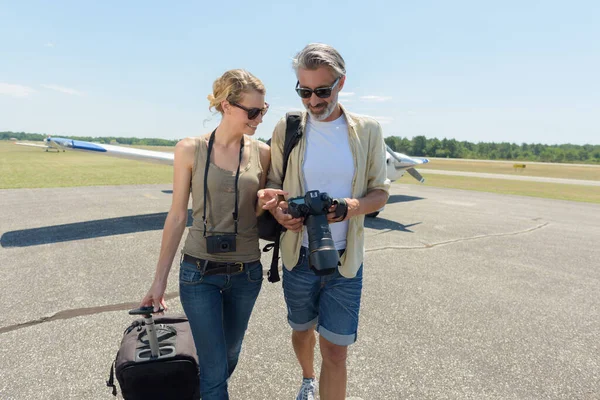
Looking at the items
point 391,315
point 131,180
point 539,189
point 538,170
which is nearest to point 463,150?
point 538,170

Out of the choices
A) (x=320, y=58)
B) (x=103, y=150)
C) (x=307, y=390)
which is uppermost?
(x=320, y=58)

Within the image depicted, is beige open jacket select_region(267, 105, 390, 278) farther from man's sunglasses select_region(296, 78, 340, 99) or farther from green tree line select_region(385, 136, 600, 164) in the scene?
green tree line select_region(385, 136, 600, 164)

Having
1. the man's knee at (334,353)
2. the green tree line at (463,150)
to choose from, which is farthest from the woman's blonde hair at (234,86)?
the green tree line at (463,150)

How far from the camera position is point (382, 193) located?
2109 mm

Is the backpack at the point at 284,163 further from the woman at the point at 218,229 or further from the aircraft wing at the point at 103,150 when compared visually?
the aircraft wing at the point at 103,150

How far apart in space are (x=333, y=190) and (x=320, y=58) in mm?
723

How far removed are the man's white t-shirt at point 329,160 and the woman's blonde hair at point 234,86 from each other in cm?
39

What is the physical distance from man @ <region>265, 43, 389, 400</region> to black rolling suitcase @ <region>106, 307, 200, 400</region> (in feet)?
2.25

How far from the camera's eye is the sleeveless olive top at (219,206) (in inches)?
75.3

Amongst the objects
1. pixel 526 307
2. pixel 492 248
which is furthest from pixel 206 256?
pixel 492 248

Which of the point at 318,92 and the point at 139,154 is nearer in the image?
the point at 318,92

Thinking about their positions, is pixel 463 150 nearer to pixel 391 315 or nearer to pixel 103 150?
pixel 103 150

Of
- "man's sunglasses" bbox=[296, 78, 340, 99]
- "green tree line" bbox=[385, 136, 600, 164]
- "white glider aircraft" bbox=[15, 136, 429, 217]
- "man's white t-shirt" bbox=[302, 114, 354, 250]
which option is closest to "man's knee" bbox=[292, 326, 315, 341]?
"man's white t-shirt" bbox=[302, 114, 354, 250]

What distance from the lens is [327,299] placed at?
6.64 ft
